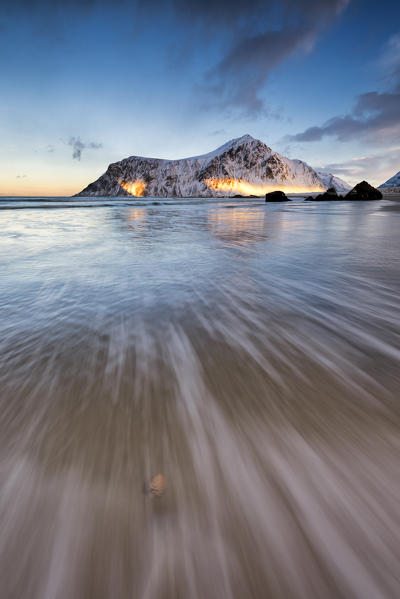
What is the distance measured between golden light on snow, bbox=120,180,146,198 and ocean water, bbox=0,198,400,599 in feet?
553

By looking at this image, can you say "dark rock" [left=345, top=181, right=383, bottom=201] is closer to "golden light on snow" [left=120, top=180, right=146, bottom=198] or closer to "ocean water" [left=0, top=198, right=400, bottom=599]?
"ocean water" [left=0, top=198, right=400, bottom=599]

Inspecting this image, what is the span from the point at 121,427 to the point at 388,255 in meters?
5.10

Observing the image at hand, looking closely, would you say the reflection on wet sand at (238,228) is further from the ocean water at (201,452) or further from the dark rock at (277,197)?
the dark rock at (277,197)

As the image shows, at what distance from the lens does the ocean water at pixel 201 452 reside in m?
0.70

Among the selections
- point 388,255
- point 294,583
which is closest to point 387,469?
point 294,583

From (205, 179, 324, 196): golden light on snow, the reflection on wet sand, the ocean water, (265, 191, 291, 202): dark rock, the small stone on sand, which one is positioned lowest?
the small stone on sand

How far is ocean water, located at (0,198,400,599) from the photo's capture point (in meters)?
0.70

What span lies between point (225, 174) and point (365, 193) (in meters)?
120

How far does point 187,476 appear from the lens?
3.10 feet

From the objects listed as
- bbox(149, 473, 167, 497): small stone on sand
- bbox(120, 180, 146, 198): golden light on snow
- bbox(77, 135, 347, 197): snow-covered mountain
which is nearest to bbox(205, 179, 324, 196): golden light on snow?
bbox(77, 135, 347, 197): snow-covered mountain

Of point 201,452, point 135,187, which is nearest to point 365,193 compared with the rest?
point 201,452

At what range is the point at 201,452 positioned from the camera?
1043mm

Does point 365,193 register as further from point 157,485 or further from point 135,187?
point 135,187

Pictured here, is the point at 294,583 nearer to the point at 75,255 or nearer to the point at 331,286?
the point at 331,286
